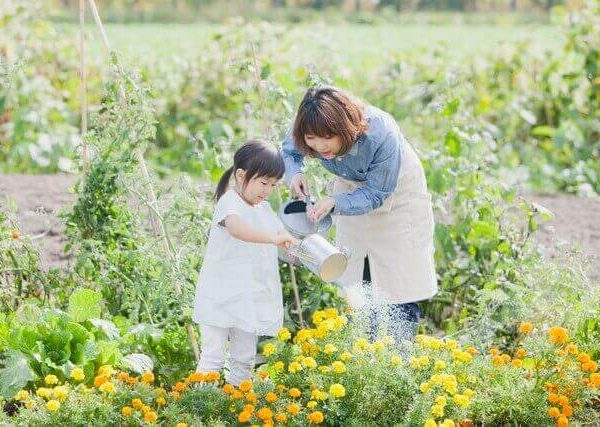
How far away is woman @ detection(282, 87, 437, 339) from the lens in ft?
11.0

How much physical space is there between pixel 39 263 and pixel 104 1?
93.8ft

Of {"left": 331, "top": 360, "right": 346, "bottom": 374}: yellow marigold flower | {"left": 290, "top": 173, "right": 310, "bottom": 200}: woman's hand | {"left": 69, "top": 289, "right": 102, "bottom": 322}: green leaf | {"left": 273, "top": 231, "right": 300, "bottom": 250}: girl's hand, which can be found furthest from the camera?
{"left": 69, "top": 289, "right": 102, "bottom": 322}: green leaf

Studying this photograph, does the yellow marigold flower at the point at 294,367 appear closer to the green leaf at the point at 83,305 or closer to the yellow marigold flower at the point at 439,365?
the yellow marigold flower at the point at 439,365

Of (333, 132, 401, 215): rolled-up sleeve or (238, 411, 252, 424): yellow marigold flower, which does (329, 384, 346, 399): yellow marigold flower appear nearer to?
(238, 411, 252, 424): yellow marigold flower

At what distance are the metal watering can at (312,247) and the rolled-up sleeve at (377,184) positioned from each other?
0.11 m

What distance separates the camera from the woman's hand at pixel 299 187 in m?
3.56

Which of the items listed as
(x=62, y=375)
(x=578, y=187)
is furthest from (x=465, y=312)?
(x=578, y=187)

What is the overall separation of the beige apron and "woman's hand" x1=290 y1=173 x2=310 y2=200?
0.21m

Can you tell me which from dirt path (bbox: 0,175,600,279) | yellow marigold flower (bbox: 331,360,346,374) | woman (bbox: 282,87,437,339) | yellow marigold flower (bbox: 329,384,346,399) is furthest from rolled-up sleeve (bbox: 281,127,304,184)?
dirt path (bbox: 0,175,600,279)

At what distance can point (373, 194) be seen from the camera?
11.4ft

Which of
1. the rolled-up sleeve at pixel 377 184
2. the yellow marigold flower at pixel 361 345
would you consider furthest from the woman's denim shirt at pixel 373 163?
the yellow marigold flower at pixel 361 345

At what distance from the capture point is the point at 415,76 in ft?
25.7

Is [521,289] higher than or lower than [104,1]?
higher

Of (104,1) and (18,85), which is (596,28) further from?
(104,1)
